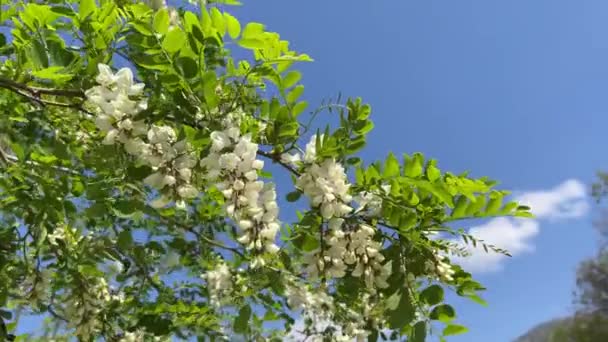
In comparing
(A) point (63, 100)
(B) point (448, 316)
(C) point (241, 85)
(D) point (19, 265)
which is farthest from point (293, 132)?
(D) point (19, 265)

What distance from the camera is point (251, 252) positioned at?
1399 mm

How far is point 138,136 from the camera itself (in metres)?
1.38

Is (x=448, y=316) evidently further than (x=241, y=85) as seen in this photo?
Yes

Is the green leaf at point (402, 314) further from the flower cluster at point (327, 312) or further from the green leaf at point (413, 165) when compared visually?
the flower cluster at point (327, 312)

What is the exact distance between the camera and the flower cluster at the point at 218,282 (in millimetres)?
3369

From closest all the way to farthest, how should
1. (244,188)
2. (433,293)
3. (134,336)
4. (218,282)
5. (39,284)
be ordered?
(244,188) → (433,293) → (39,284) → (134,336) → (218,282)

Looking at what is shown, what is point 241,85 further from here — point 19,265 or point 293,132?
point 19,265

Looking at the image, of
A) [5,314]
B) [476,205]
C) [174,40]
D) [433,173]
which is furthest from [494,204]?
[5,314]

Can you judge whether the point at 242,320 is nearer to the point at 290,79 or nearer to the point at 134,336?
the point at 290,79

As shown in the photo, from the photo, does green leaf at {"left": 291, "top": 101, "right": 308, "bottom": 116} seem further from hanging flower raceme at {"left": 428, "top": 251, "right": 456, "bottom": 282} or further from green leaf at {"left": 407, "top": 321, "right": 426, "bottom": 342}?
green leaf at {"left": 407, "top": 321, "right": 426, "bottom": 342}

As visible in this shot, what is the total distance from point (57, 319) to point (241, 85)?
223 centimetres

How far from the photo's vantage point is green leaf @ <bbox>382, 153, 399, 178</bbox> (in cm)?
140

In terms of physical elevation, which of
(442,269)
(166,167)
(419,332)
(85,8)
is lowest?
(419,332)

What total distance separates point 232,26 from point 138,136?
31 centimetres
